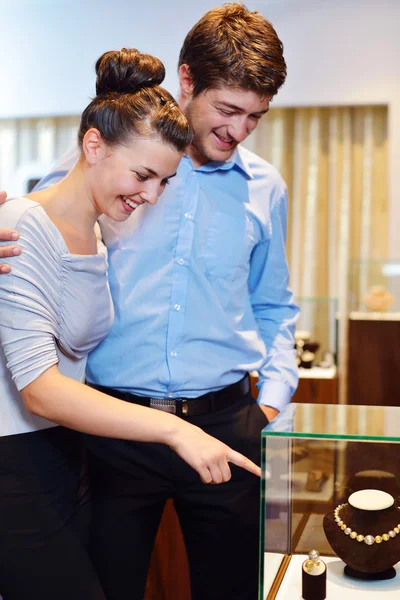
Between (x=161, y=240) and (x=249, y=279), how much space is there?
37cm

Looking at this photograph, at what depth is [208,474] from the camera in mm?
1240

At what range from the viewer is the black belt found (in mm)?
1692

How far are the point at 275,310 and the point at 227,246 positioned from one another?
334 mm

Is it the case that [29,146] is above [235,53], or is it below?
above

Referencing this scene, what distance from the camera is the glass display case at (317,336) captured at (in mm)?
4000

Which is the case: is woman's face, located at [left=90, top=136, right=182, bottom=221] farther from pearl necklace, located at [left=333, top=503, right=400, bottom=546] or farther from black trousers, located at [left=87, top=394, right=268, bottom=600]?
pearl necklace, located at [left=333, top=503, right=400, bottom=546]

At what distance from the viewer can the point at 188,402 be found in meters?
1.70

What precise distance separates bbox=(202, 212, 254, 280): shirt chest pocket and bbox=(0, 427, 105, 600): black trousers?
536 millimetres

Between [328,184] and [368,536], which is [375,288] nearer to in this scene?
[328,184]

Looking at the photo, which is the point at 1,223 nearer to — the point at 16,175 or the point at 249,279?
the point at 249,279

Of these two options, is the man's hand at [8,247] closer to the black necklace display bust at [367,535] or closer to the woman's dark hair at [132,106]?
the woman's dark hair at [132,106]

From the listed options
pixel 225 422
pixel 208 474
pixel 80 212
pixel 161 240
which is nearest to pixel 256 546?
pixel 225 422

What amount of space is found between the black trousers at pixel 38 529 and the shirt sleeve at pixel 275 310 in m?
0.65

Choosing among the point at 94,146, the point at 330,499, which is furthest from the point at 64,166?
the point at 330,499
